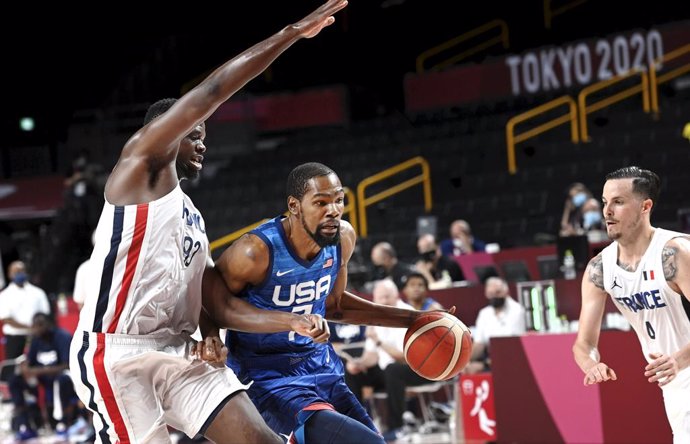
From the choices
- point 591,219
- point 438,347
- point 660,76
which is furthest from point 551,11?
point 438,347

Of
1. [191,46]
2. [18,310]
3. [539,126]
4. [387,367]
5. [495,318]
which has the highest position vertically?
[191,46]

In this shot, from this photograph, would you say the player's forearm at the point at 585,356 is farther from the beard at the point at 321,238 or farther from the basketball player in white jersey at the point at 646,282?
the beard at the point at 321,238

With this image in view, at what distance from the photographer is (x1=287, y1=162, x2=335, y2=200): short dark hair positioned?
15.8ft

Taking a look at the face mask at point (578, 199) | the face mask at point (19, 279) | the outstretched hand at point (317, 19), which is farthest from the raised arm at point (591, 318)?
the face mask at point (19, 279)

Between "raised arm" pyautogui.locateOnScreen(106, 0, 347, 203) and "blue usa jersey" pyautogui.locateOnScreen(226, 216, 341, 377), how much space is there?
0.66 meters

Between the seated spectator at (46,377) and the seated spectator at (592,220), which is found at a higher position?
the seated spectator at (592,220)

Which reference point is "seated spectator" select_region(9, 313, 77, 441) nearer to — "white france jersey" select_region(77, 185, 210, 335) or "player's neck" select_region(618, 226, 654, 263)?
"white france jersey" select_region(77, 185, 210, 335)

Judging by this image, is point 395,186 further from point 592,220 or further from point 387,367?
point 387,367

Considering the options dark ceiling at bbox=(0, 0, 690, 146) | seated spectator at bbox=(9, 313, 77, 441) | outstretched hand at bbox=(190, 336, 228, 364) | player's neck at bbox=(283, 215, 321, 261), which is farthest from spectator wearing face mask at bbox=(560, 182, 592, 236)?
outstretched hand at bbox=(190, 336, 228, 364)

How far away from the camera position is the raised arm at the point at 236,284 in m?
4.61

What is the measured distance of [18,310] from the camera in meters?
13.7

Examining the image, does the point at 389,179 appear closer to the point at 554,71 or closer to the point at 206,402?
the point at 554,71

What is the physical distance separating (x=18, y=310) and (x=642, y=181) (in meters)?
10.2

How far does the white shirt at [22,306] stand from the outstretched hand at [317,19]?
32.7 ft
